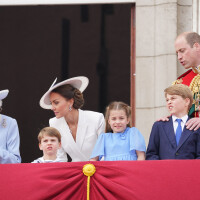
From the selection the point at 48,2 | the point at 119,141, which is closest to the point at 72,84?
the point at 119,141

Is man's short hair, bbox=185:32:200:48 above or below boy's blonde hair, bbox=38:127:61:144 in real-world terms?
above

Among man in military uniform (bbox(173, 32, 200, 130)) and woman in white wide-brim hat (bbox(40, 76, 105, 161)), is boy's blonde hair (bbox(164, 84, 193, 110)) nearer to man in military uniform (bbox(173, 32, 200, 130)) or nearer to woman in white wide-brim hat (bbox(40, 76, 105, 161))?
man in military uniform (bbox(173, 32, 200, 130))

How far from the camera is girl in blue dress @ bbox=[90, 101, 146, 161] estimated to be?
5945 mm

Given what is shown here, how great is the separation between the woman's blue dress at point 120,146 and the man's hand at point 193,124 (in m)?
0.51

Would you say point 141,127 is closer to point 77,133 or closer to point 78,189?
point 77,133

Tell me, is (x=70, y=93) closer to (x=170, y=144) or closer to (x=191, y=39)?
(x=191, y=39)

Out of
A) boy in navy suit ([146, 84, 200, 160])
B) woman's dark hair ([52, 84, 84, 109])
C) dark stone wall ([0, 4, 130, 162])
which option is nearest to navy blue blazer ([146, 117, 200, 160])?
boy in navy suit ([146, 84, 200, 160])

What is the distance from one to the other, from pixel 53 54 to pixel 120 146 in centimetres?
316

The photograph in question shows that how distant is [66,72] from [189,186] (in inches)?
156

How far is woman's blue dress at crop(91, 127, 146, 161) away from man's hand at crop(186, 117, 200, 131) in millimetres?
506

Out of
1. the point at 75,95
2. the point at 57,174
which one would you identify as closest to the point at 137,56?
the point at 75,95

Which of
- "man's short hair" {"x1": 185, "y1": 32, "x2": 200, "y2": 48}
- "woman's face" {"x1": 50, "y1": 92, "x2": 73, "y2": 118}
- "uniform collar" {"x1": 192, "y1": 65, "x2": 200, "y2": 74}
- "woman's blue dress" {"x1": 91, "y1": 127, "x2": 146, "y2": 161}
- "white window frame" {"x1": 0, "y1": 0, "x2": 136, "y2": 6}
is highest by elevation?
"white window frame" {"x1": 0, "y1": 0, "x2": 136, "y2": 6}

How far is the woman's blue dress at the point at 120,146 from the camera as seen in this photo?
5.94 m

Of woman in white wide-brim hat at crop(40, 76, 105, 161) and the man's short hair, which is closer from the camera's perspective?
the man's short hair
